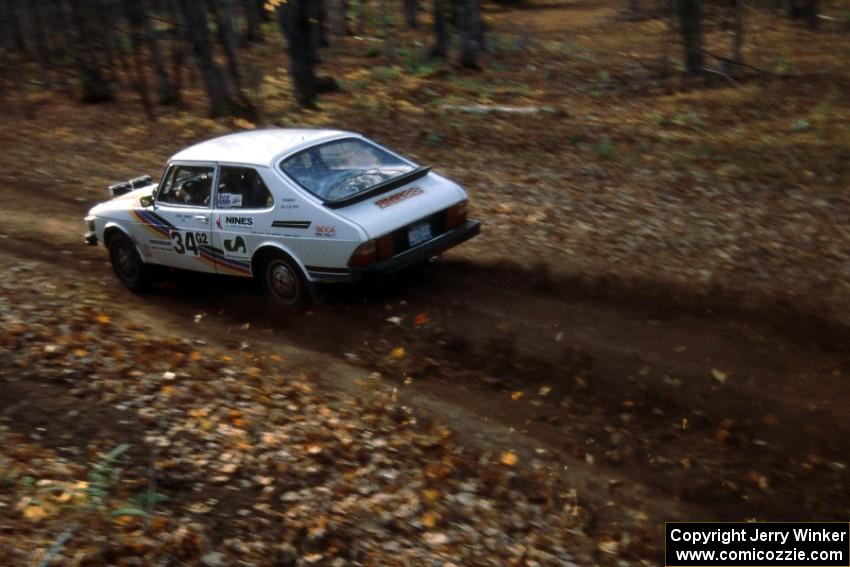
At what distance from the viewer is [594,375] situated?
8.40 metres

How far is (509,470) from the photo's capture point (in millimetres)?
7047

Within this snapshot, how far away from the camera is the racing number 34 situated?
10406mm

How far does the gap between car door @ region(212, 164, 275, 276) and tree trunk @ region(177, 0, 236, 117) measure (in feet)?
32.3

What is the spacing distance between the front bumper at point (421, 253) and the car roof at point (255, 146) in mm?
1632

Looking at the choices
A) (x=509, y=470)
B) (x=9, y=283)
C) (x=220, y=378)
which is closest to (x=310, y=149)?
(x=220, y=378)

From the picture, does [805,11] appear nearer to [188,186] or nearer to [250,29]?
[250,29]

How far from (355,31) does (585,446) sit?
28718mm

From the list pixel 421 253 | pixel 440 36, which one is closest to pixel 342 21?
pixel 440 36

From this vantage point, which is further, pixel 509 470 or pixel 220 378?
pixel 220 378

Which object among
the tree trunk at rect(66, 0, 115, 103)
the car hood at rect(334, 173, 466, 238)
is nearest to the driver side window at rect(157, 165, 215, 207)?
the car hood at rect(334, 173, 466, 238)

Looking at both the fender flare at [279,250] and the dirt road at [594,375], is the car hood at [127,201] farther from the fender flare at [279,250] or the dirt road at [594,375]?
the fender flare at [279,250]

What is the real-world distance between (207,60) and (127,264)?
9.08 metres

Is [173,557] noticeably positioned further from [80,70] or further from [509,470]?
[80,70]

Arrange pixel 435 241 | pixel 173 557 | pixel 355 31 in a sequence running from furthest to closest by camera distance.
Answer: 1. pixel 355 31
2. pixel 435 241
3. pixel 173 557
